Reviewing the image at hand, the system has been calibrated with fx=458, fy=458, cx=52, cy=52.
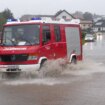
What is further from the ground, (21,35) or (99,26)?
(21,35)

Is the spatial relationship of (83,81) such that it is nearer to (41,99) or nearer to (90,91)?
(90,91)

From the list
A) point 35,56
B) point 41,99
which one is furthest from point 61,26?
point 41,99

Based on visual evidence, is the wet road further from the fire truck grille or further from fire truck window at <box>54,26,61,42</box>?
fire truck window at <box>54,26,61,42</box>

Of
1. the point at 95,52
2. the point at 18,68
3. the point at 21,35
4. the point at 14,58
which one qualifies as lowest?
the point at 95,52

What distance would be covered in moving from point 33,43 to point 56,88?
3.51 meters

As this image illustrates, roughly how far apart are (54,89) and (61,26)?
5.96 metres

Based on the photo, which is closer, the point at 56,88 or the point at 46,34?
the point at 56,88

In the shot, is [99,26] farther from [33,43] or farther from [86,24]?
[33,43]

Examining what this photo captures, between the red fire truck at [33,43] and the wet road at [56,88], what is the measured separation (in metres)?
0.49

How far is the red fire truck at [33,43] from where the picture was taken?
16.3 m

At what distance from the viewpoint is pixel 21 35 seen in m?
17.3

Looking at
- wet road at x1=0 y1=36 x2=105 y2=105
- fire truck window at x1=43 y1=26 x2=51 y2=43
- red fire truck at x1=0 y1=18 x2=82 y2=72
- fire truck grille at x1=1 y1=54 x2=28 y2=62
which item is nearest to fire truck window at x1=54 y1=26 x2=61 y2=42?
red fire truck at x1=0 y1=18 x2=82 y2=72

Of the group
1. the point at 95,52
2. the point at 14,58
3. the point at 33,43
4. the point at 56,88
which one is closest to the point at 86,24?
the point at 95,52

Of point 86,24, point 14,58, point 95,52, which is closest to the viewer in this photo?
point 14,58
